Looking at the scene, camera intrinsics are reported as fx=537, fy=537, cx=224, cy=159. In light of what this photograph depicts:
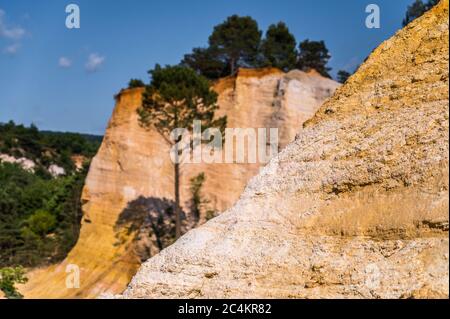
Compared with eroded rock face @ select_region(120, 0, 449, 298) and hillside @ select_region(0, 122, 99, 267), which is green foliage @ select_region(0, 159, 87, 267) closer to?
hillside @ select_region(0, 122, 99, 267)

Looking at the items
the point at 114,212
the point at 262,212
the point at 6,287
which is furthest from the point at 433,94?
the point at 114,212

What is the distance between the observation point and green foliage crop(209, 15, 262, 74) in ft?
100

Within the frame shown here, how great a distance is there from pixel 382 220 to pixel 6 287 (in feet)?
50.9

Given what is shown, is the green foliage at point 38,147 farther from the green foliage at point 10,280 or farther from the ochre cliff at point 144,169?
the green foliage at point 10,280

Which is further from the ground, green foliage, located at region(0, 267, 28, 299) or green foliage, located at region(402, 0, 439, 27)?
green foliage, located at region(402, 0, 439, 27)

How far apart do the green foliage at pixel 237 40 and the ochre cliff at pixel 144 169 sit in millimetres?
6173

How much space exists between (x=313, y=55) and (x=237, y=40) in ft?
18.1

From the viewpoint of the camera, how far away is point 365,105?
20.5 ft

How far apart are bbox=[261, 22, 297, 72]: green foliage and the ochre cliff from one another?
5143mm

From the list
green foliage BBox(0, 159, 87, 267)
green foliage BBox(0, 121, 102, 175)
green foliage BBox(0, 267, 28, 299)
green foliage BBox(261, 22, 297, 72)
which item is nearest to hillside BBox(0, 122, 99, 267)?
green foliage BBox(0, 159, 87, 267)

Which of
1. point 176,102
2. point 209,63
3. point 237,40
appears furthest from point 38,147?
point 176,102

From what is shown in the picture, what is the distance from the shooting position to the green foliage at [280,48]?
30.1 m

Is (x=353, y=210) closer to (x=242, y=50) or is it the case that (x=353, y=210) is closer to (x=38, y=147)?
(x=242, y=50)

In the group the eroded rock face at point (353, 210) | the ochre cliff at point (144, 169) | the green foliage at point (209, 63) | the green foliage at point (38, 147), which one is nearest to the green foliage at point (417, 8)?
the ochre cliff at point (144, 169)
